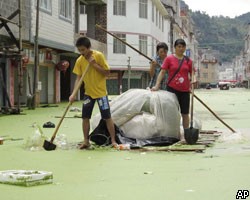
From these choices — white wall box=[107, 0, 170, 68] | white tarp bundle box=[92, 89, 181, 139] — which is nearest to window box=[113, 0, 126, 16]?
white wall box=[107, 0, 170, 68]

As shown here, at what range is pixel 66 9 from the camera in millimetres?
23875

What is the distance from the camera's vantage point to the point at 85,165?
6.47 m

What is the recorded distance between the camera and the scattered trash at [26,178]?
16.8ft

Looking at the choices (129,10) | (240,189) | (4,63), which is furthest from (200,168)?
(129,10)

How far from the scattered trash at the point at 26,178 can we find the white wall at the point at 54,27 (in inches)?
568

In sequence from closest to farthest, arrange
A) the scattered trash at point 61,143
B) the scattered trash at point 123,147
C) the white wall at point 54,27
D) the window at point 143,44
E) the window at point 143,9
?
the scattered trash at point 123,147
the scattered trash at point 61,143
the white wall at point 54,27
the window at point 143,44
the window at point 143,9

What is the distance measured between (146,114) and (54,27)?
14.0 metres

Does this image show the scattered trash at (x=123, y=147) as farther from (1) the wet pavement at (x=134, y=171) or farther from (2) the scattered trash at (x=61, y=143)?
(2) the scattered trash at (x=61, y=143)

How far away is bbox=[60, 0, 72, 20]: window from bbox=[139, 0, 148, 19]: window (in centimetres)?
2072

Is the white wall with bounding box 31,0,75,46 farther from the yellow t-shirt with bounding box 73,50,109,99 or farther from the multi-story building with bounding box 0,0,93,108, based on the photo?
the yellow t-shirt with bounding box 73,50,109,99

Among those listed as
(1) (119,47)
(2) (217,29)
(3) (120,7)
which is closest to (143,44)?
(1) (119,47)

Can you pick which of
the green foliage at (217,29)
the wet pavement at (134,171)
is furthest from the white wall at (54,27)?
the green foliage at (217,29)

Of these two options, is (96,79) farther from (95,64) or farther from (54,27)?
(54,27)

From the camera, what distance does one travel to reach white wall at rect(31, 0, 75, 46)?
66.9ft
